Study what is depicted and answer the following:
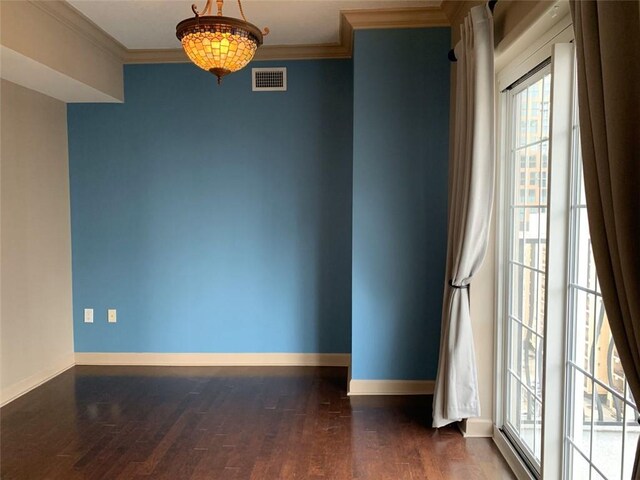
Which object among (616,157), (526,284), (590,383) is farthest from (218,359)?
(616,157)

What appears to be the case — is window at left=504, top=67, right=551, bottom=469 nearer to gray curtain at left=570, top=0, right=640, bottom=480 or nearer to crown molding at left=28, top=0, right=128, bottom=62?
gray curtain at left=570, top=0, right=640, bottom=480

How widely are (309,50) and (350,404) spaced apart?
9.33ft

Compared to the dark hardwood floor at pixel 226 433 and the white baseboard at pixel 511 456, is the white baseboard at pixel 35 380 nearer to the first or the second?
the dark hardwood floor at pixel 226 433

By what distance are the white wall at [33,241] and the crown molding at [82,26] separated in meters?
0.64

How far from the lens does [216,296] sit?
412 cm

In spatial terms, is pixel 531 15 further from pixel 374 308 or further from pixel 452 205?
pixel 374 308

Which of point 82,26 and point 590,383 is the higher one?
point 82,26

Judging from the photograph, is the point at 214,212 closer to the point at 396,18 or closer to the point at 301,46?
the point at 301,46

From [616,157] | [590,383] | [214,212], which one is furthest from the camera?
[214,212]

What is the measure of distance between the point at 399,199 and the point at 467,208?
0.89 meters

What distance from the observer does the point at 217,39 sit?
2033 millimetres

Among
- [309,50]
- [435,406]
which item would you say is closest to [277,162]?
[309,50]

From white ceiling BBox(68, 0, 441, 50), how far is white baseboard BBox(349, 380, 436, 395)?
2.67 metres

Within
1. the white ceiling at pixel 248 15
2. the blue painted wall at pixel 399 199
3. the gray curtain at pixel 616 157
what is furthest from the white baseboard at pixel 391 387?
the white ceiling at pixel 248 15
